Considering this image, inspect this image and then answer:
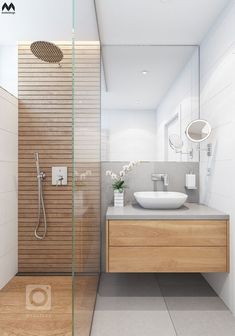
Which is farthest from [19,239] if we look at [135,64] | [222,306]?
[135,64]

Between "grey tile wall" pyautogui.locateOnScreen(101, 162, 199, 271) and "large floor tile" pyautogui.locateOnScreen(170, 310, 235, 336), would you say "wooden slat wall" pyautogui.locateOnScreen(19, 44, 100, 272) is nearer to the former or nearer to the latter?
"grey tile wall" pyautogui.locateOnScreen(101, 162, 199, 271)

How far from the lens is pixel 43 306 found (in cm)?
222

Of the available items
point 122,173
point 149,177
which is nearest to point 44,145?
point 122,173

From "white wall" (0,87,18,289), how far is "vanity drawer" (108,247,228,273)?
3.38 feet

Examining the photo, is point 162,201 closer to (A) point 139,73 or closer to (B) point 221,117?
(B) point 221,117

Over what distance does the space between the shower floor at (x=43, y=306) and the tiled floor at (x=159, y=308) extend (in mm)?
166

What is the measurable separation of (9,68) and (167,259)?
7.52 ft

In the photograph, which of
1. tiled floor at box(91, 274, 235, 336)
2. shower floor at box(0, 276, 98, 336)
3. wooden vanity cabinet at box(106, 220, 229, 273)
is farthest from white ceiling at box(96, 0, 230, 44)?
tiled floor at box(91, 274, 235, 336)

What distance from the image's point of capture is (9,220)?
8.56ft

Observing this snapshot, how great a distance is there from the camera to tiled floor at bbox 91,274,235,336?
1885mm

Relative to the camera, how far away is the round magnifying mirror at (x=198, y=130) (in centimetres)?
250

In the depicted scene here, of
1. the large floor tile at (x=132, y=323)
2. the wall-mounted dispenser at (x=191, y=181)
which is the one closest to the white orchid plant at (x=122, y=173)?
the wall-mounted dispenser at (x=191, y=181)

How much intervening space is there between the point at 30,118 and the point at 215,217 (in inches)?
75.1

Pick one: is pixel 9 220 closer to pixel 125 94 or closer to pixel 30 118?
pixel 30 118
